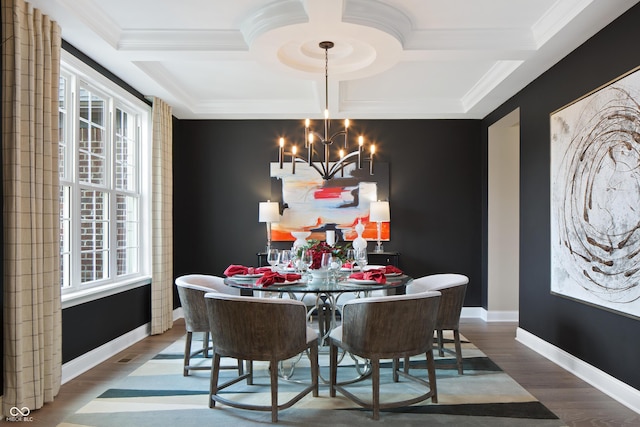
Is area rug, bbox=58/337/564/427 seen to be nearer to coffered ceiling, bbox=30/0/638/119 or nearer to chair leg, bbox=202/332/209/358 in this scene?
chair leg, bbox=202/332/209/358

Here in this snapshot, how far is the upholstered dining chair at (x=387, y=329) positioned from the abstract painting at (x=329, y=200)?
3.19m

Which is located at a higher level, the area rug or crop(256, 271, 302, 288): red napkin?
crop(256, 271, 302, 288): red napkin

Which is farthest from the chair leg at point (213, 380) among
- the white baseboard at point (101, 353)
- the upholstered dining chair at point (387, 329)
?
the white baseboard at point (101, 353)

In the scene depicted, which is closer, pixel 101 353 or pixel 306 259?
pixel 306 259

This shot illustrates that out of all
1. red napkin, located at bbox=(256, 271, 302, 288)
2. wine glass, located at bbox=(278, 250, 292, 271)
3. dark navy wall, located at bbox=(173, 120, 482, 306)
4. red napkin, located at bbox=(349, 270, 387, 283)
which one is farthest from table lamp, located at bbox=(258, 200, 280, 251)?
red napkin, located at bbox=(349, 270, 387, 283)

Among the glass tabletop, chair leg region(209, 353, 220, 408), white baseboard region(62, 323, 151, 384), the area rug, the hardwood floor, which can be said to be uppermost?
the glass tabletop

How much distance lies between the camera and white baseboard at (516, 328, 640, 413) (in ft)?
10.4

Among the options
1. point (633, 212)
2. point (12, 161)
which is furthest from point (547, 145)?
point (12, 161)

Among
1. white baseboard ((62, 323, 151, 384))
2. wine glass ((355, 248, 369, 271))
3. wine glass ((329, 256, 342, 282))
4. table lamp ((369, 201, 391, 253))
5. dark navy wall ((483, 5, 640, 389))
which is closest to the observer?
dark navy wall ((483, 5, 640, 389))

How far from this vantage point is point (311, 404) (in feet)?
10.4

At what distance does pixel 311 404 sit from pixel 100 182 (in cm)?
286

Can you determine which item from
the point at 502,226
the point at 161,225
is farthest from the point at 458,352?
the point at 161,225

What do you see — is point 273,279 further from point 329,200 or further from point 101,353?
point 329,200

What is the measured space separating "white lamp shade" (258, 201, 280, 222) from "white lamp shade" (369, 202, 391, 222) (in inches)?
47.8
